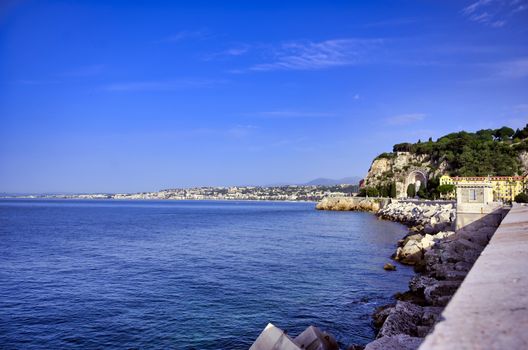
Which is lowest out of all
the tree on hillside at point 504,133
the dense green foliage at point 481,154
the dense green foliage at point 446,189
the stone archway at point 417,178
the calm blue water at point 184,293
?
the calm blue water at point 184,293

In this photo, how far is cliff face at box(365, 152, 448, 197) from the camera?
10519 cm

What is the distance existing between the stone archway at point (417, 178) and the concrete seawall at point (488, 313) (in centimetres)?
10341

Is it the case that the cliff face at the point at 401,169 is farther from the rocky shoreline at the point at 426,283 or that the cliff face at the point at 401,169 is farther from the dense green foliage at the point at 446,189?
the rocky shoreline at the point at 426,283

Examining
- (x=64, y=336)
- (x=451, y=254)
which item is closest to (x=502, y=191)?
(x=451, y=254)

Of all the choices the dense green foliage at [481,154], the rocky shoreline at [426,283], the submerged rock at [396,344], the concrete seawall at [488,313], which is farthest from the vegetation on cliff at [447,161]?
the concrete seawall at [488,313]

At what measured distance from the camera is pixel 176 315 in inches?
588

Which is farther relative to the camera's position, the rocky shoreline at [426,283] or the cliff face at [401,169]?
the cliff face at [401,169]

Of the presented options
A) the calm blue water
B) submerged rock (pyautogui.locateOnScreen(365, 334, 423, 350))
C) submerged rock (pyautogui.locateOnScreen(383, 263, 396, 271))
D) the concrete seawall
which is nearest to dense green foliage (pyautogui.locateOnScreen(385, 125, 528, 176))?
the calm blue water

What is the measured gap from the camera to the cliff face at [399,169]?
105 metres

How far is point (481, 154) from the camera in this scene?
92.1 m

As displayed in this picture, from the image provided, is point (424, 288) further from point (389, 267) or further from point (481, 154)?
point (481, 154)

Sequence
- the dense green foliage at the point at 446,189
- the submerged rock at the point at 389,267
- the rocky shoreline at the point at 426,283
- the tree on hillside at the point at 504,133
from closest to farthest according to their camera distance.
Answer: the rocky shoreline at the point at 426,283, the submerged rock at the point at 389,267, the dense green foliage at the point at 446,189, the tree on hillside at the point at 504,133

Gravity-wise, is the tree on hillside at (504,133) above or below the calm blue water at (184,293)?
Answer: above

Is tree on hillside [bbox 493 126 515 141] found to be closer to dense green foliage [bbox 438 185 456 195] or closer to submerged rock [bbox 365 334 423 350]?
dense green foliage [bbox 438 185 456 195]
